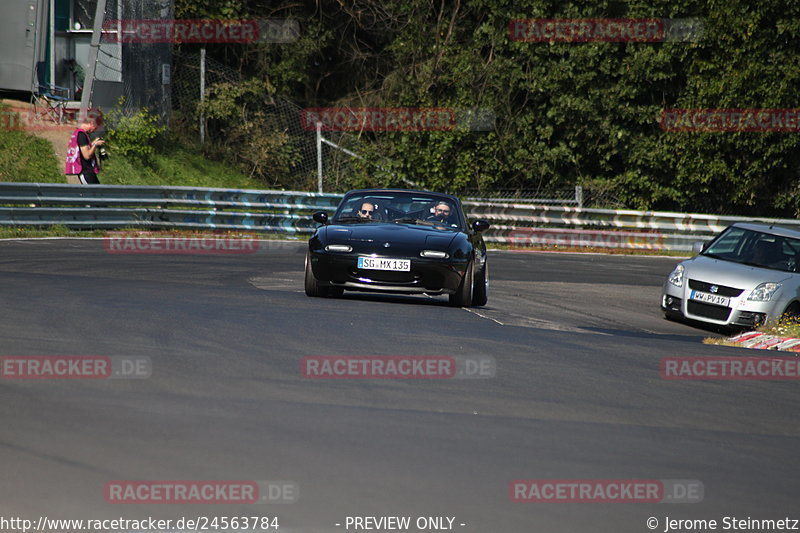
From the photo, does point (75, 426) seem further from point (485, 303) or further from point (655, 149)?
point (655, 149)

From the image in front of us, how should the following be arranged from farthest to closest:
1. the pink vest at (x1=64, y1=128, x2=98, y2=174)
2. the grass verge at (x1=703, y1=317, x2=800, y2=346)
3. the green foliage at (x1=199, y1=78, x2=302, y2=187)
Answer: the green foliage at (x1=199, y1=78, x2=302, y2=187) → the pink vest at (x1=64, y1=128, x2=98, y2=174) → the grass verge at (x1=703, y1=317, x2=800, y2=346)

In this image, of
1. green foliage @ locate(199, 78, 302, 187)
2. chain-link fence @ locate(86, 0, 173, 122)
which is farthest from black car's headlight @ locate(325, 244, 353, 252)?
green foliage @ locate(199, 78, 302, 187)

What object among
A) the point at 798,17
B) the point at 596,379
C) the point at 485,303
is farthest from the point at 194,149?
the point at 596,379

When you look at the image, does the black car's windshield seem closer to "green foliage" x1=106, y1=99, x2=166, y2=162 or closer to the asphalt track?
the asphalt track

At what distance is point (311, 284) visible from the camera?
42.8 feet

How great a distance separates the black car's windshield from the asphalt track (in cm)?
163

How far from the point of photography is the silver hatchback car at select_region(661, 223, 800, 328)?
48.3 ft

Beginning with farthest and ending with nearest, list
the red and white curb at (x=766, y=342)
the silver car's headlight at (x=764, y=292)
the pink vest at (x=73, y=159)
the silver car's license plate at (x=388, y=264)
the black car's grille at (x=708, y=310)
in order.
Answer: the pink vest at (x=73, y=159) < the black car's grille at (x=708, y=310) < the silver car's headlight at (x=764, y=292) < the silver car's license plate at (x=388, y=264) < the red and white curb at (x=766, y=342)

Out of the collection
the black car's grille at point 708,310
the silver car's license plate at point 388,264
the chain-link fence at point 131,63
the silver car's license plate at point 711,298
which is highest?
the chain-link fence at point 131,63

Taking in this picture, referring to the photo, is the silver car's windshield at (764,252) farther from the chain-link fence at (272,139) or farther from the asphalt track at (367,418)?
the chain-link fence at (272,139)

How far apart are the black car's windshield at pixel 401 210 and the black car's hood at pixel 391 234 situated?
12.7 inches

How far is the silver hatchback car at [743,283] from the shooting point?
1471cm

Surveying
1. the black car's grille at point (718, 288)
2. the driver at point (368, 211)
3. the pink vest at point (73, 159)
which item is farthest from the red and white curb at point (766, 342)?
the pink vest at point (73, 159)

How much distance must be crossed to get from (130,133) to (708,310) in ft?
56.0
